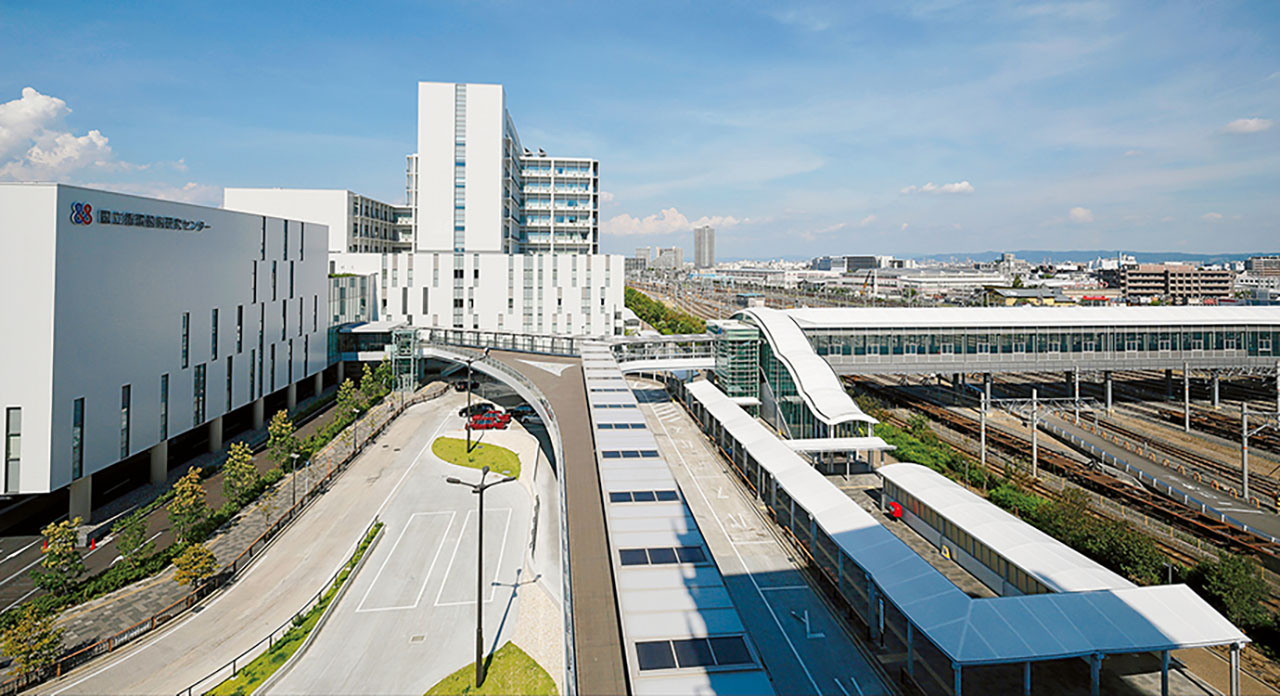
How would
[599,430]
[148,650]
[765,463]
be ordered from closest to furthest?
[148,650]
[599,430]
[765,463]

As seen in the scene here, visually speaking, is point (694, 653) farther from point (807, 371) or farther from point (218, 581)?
point (807, 371)

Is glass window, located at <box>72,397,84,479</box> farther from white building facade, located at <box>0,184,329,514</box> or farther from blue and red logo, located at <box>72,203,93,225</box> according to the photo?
blue and red logo, located at <box>72,203,93,225</box>

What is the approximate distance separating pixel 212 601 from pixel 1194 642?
31.3m

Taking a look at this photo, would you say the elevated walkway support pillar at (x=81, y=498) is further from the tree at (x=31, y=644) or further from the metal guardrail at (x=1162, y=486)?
the metal guardrail at (x=1162, y=486)

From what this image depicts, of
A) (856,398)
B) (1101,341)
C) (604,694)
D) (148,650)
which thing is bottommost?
(148,650)

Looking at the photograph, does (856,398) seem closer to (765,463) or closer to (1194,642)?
(765,463)

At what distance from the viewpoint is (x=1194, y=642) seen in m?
17.1

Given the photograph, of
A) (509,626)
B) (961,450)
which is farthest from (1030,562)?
(961,450)

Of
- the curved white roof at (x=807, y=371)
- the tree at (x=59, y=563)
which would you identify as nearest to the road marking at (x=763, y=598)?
the curved white roof at (x=807, y=371)

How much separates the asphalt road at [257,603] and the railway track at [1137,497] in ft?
123

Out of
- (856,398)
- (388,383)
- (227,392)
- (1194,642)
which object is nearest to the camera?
(1194,642)

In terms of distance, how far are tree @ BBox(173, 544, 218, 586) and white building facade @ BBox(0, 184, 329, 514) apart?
8.35 metres

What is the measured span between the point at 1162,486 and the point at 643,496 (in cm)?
2969

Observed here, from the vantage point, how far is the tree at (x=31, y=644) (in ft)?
61.7
